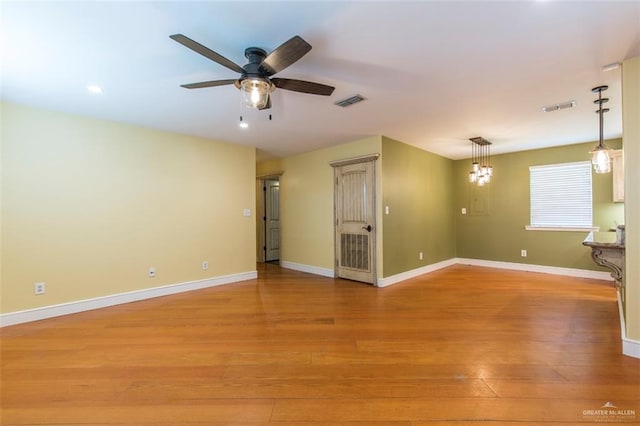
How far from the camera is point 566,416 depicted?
5.29 ft

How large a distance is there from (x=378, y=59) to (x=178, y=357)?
9.87 ft

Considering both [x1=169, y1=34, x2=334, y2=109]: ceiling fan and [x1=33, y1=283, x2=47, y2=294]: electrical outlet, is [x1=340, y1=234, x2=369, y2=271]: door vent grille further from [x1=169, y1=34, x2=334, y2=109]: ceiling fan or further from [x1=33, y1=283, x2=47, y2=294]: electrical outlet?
[x1=33, y1=283, x2=47, y2=294]: electrical outlet

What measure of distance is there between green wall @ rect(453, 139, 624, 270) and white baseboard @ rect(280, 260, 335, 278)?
336 centimetres

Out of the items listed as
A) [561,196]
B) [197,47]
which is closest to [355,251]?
[197,47]

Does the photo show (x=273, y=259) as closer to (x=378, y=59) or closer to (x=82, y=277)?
(x=82, y=277)

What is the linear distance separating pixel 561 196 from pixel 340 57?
5.45 m

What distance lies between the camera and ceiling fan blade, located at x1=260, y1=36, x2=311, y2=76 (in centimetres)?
166

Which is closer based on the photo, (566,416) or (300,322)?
(566,416)

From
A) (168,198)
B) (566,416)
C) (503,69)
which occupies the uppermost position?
(503,69)

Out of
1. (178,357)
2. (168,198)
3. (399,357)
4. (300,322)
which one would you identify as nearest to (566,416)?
(399,357)

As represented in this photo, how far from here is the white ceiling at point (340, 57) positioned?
173 centimetres

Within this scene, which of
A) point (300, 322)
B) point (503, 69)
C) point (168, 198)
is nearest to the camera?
point (503, 69)

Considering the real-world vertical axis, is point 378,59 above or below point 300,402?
above

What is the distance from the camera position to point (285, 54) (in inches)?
69.6
